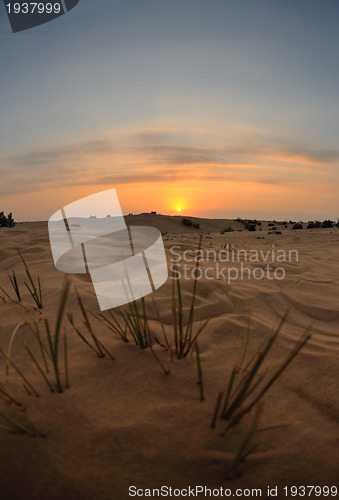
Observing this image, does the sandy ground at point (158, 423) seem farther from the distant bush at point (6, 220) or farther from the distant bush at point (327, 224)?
the distant bush at point (327, 224)

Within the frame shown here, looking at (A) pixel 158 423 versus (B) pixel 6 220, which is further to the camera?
(B) pixel 6 220

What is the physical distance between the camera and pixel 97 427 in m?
1.09

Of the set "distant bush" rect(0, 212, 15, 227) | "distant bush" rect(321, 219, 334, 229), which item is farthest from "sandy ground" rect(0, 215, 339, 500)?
"distant bush" rect(321, 219, 334, 229)

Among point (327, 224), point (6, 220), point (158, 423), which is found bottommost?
point (327, 224)

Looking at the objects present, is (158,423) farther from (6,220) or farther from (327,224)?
(327,224)

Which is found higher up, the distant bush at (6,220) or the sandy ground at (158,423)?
the distant bush at (6,220)

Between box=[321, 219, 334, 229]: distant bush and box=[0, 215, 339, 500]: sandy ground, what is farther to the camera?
box=[321, 219, 334, 229]: distant bush

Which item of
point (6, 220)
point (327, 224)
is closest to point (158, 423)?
point (6, 220)

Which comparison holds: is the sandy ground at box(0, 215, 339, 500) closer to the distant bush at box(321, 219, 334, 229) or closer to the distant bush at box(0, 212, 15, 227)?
the distant bush at box(0, 212, 15, 227)

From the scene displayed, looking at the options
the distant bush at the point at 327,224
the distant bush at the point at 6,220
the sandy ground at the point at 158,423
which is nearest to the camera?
the sandy ground at the point at 158,423

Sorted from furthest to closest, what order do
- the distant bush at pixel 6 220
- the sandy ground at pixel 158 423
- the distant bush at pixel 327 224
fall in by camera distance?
1. the distant bush at pixel 327 224
2. the distant bush at pixel 6 220
3. the sandy ground at pixel 158 423

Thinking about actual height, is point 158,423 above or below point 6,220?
below

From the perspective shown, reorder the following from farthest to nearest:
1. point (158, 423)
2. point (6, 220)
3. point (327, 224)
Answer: point (327, 224) < point (6, 220) < point (158, 423)

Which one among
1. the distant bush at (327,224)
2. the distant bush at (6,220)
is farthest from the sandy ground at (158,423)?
the distant bush at (327,224)
